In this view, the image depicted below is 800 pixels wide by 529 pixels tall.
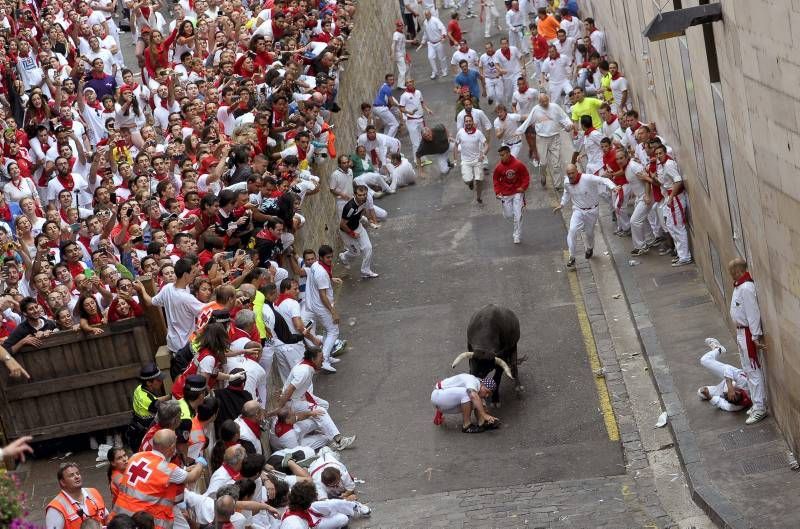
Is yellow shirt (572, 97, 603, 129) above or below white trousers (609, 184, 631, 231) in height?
above

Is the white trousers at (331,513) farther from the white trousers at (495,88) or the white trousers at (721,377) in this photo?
the white trousers at (495,88)

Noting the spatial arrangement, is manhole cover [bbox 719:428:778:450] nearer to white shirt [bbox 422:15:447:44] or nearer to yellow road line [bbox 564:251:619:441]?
yellow road line [bbox 564:251:619:441]

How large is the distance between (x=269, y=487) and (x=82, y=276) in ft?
13.0

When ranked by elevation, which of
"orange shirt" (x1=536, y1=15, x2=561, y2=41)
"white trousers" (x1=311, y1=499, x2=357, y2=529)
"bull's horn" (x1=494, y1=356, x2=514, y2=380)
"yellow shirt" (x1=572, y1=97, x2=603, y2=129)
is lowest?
"white trousers" (x1=311, y1=499, x2=357, y2=529)

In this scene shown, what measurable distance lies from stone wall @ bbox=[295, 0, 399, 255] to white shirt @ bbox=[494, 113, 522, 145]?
2826mm

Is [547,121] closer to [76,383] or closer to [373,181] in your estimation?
[373,181]

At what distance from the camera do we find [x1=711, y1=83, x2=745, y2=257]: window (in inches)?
602

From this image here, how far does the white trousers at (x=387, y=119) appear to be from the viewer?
93.8 ft

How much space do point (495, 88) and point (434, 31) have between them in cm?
425

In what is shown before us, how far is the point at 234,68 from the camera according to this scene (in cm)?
2375

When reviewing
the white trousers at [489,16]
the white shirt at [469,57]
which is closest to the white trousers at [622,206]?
the white shirt at [469,57]

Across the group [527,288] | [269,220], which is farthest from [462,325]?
[269,220]

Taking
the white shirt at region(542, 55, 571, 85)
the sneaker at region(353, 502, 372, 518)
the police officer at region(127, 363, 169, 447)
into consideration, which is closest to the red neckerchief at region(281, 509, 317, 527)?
the sneaker at region(353, 502, 372, 518)

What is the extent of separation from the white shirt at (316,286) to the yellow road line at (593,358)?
334 cm
